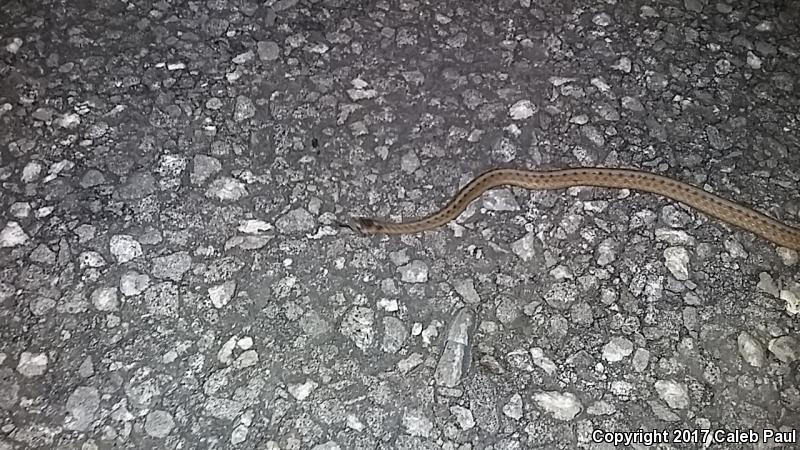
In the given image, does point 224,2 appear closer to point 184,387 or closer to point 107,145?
point 107,145

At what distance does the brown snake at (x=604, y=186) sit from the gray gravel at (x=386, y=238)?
0.04 m

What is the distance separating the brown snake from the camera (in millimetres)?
3043

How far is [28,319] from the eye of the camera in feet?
9.16

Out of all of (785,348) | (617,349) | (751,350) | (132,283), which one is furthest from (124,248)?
(785,348)

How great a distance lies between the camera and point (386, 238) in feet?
10.0

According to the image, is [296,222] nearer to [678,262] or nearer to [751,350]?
[678,262]

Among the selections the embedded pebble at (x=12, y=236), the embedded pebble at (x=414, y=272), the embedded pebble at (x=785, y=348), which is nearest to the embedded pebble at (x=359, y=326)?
the embedded pebble at (x=414, y=272)

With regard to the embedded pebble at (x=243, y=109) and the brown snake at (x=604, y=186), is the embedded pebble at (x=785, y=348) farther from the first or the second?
the embedded pebble at (x=243, y=109)

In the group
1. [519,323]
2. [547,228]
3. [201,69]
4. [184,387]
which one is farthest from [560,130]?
[184,387]

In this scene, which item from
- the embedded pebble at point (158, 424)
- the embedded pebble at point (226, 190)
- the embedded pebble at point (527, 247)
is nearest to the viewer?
the embedded pebble at point (158, 424)

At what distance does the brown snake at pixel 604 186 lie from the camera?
304 cm

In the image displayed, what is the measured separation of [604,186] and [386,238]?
84 centimetres

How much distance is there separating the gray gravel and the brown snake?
0.04 m

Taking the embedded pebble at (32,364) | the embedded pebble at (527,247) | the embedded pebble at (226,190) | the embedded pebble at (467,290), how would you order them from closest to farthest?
the embedded pebble at (32,364), the embedded pebble at (467,290), the embedded pebble at (527,247), the embedded pebble at (226,190)
